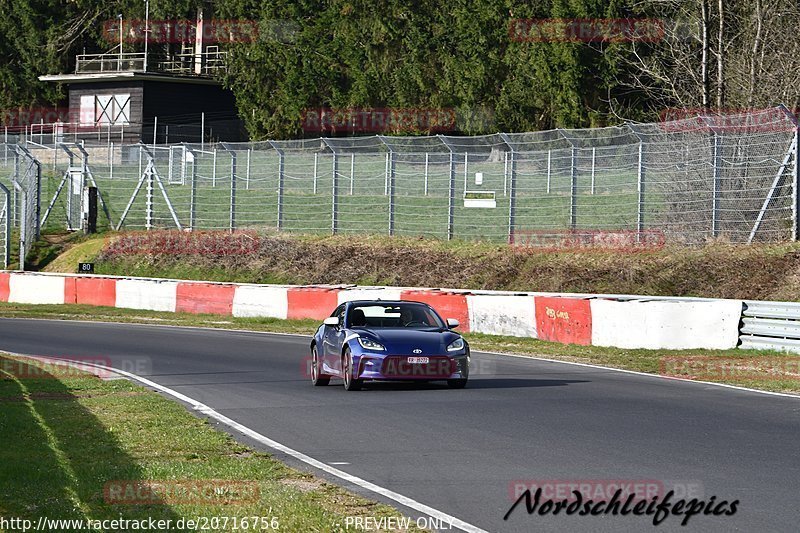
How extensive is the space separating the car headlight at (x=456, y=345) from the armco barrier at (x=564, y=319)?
783cm

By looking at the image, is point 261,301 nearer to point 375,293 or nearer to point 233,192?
point 375,293

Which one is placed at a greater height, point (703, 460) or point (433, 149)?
point (433, 149)

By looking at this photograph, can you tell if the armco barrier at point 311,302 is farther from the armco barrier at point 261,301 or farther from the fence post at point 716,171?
the fence post at point 716,171

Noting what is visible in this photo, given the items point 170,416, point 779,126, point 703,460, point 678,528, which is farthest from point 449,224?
point 678,528

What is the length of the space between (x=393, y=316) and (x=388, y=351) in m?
1.47

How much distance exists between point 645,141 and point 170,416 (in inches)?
837

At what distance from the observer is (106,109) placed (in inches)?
2766

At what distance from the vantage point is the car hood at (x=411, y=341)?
17.8 m

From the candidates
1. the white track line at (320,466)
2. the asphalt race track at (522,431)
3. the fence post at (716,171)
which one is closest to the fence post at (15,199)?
the asphalt race track at (522,431)

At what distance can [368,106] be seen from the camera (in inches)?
2245

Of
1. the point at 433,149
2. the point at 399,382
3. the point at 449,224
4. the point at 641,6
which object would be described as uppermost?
the point at 641,6

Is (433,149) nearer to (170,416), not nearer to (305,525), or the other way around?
(170,416)

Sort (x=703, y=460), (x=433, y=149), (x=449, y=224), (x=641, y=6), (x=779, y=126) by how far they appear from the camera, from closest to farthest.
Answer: (x=703, y=460) → (x=779, y=126) → (x=449, y=224) → (x=641, y=6) → (x=433, y=149)

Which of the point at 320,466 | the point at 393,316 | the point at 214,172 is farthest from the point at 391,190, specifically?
the point at 320,466
